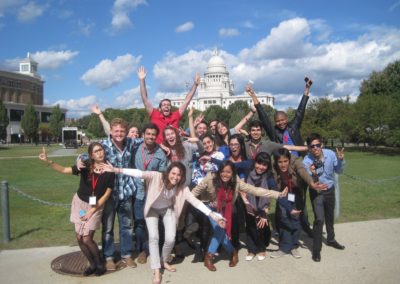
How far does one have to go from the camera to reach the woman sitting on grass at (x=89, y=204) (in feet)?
15.8

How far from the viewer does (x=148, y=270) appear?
199 inches

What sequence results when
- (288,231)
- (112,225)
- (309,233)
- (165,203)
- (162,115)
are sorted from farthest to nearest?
1. (309,233)
2. (162,115)
3. (288,231)
4. (112,225)
5. (165,203)

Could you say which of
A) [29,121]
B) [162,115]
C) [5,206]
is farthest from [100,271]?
[29,121]

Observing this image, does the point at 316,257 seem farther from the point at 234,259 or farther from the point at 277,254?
the point at 234,259

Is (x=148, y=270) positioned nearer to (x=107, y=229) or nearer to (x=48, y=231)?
(x=107, y=229)

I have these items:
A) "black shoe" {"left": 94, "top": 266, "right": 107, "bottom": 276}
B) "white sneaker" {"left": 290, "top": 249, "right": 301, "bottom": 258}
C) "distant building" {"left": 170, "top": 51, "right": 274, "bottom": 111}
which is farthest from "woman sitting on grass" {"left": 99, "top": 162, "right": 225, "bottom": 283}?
"distant building" {"left": 170, "top": 51, "right": 274, "bottom": 111}

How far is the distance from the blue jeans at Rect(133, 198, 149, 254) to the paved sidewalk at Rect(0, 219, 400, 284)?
42cm

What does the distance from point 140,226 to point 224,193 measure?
4.35ft

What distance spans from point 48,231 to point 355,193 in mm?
8480

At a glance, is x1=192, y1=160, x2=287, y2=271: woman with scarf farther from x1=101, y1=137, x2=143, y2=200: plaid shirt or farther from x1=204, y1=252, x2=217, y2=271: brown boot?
x1=101, y1=137, x2=143, y2=200: plaid shirt

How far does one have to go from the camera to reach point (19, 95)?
341ft

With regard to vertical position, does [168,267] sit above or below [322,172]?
below

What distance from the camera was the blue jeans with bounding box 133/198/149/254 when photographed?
→ 5.32 m

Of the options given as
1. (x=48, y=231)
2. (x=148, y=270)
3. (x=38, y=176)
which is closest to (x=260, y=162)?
(x=148, y=270)
